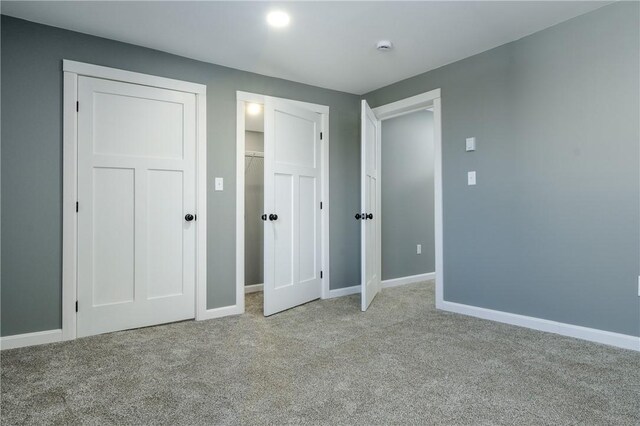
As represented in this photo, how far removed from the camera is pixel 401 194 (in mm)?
4410

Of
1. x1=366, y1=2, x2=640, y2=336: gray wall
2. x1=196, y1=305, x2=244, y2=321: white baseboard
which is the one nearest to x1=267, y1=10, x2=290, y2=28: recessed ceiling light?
x1=366, y1=2, x2=640, y2=336: gray wall

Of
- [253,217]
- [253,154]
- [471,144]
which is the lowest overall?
[253,217]

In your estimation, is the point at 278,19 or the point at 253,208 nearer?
the point at 278,19

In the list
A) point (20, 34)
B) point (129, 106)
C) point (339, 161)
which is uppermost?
point (20, 34)

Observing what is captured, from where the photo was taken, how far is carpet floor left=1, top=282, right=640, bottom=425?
155cm

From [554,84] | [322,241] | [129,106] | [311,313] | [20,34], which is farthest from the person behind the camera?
[322,241]

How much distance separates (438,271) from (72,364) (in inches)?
113

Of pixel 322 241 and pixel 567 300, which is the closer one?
pixel 567 300

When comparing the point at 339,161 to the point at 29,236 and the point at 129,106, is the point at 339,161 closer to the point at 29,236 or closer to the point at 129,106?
the point at 129,106

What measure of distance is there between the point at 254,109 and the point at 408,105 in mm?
1605

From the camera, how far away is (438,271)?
129 inches

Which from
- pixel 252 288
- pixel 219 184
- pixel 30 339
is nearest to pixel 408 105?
pixel 219 184

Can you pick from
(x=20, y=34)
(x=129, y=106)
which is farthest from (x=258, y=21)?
(x=20, y=34)

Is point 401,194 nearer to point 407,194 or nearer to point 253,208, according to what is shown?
point 407,194
